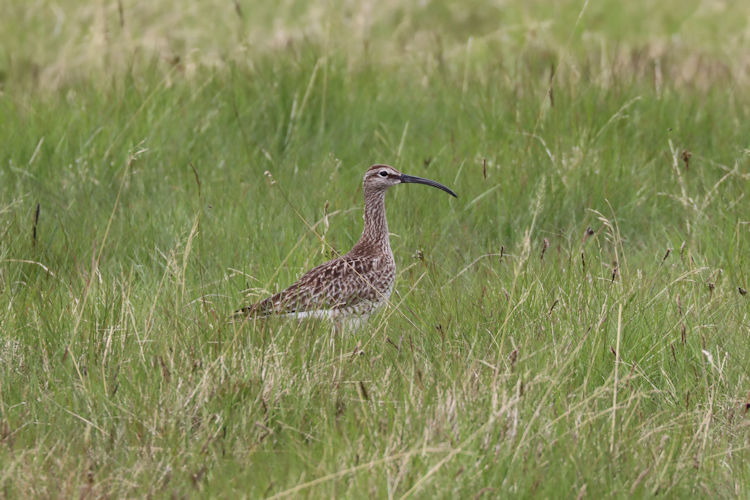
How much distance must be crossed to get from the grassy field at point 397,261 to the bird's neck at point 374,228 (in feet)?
0.70

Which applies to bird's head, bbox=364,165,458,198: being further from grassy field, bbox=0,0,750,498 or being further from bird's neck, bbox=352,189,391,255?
grassy field, bbox=0,0,750,498

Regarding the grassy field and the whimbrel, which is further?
the whimbrel

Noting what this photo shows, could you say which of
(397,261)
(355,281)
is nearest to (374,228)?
(397,261)

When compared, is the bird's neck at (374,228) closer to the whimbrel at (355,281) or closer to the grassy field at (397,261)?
the whimbrel at (355,281)

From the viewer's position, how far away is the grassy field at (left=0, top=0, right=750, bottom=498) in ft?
13.1

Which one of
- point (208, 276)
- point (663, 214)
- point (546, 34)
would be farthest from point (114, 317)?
point (546, 34)

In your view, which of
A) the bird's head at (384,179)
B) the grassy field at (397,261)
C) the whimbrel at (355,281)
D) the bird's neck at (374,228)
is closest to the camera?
the grassy field at (397,261)

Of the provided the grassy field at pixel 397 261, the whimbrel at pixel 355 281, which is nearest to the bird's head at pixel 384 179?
the whimbrel at pixel 355 281

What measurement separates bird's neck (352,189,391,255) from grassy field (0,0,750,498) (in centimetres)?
21

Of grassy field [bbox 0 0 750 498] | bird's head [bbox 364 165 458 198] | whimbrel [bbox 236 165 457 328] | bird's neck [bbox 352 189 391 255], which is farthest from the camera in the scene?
bird's head [bbox 364 165 458 198]

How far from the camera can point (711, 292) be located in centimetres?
518

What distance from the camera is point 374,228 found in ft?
20.8

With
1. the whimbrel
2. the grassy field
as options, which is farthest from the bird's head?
the grassy field

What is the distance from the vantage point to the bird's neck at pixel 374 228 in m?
6.21
